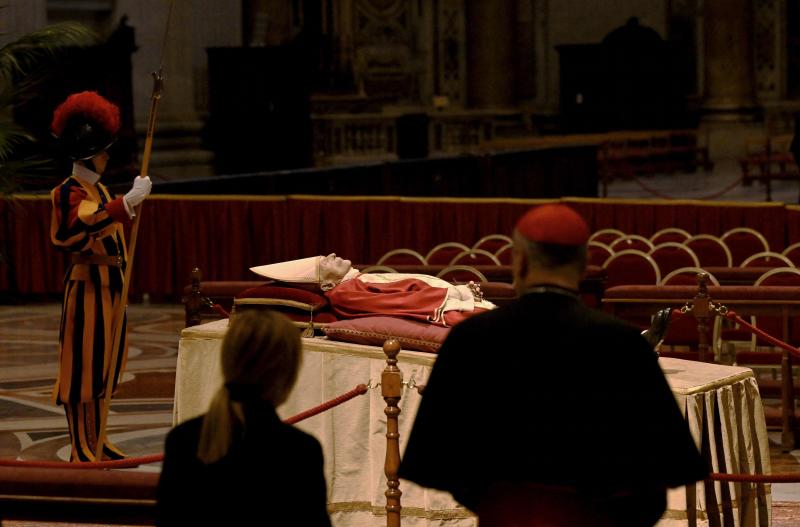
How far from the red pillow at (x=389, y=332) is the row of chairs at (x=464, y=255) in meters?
3.96

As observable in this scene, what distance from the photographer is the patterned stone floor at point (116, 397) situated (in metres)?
8.18

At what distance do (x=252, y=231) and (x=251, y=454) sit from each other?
36.0 feet

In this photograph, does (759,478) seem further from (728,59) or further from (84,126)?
(728,59)

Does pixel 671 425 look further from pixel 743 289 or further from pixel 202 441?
pixel 743 289

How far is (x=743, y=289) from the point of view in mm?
8102

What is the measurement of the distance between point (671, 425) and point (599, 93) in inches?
1087

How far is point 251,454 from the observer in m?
3.11

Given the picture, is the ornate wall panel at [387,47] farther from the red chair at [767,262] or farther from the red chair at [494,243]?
the red chair at [767,262]

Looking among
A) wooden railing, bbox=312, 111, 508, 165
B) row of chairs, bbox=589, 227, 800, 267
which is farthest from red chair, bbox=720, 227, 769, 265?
wooden railing, bbox=312, 111, 508, 165

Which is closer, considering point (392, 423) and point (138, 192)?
point (392, 423)

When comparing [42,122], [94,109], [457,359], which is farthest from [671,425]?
[42,122]

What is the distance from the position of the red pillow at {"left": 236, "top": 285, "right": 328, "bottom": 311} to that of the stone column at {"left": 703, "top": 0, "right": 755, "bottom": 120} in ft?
77.7

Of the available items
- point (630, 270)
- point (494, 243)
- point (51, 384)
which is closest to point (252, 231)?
point (494, 243)

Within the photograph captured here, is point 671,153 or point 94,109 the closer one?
point 94,109
